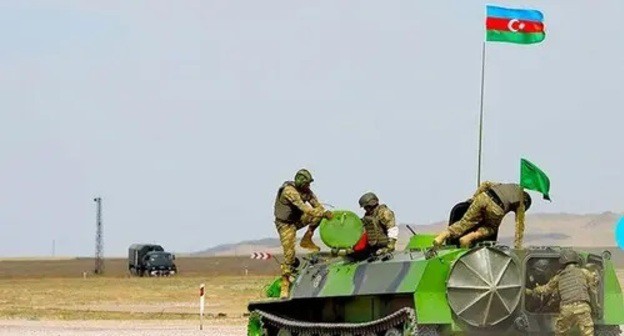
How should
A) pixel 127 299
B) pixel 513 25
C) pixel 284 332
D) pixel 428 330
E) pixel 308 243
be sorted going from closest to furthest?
pixel 428 330
pixel 284 332
pixel 308 243
pixel 513 25
pixel 127 299

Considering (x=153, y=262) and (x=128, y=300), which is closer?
(x=128, y=300)

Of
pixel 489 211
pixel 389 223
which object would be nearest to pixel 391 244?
pixel 389 223

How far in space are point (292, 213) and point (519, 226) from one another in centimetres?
423

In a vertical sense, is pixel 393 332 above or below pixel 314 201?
below

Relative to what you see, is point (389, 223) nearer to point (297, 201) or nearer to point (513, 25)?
point (297, 201)

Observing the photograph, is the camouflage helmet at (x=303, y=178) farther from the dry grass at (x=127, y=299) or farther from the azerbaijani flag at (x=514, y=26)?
the dry grass at (x=127, y=299)

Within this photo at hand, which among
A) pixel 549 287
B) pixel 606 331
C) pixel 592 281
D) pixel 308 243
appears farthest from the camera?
pixel 308 243

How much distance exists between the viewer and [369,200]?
23.7 meters

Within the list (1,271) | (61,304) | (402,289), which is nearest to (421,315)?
(402,289)

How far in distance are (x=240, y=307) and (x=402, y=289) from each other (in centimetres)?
3638

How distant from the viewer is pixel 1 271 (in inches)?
5276

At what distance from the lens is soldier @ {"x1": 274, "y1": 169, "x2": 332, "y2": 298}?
79.8 ft

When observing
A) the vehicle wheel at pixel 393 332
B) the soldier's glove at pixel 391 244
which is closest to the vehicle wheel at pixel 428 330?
the vehicle wheel at pixel 393 332

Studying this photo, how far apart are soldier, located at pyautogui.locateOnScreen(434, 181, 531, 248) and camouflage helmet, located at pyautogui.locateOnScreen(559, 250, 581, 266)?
85cm
